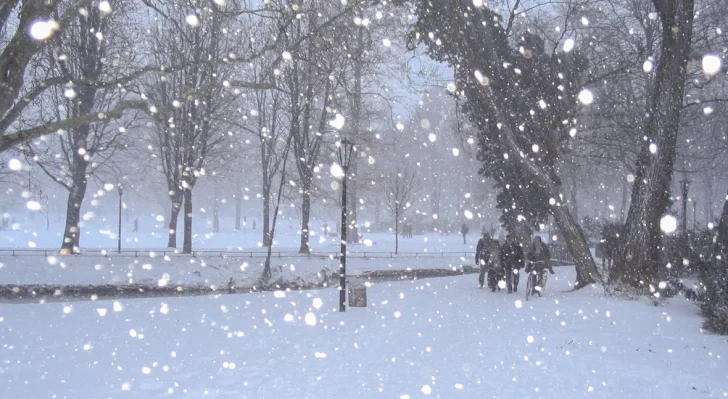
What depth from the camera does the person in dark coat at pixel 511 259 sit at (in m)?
15.4

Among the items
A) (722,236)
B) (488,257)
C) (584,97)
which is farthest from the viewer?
(584,97)

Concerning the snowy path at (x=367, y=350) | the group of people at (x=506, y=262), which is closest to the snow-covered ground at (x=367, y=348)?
the snowy path at (x=367, y=350)

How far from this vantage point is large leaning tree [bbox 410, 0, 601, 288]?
50.8 feet

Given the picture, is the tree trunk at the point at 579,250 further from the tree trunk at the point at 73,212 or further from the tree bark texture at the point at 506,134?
the tree trunk at the point at 73,212

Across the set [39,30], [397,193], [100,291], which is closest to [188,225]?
[100,291]

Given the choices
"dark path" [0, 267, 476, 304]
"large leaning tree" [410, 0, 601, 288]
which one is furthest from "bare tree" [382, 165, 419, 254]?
"large leaning tree" [410, 0, 601, 288]

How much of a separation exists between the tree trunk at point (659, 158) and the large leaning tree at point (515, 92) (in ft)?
4.98

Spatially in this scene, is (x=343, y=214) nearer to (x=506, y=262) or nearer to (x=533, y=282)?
(x=506, y=262)

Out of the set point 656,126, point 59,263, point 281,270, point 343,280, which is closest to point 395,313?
point 343,280

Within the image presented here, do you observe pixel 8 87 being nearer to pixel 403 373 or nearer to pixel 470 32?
pixel 403 373

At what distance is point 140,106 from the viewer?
8086 millimetres

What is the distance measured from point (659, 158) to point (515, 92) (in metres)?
4.80

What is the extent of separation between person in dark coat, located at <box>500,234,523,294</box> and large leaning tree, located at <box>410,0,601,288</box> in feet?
4.94

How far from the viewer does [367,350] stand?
8797 millimetres
